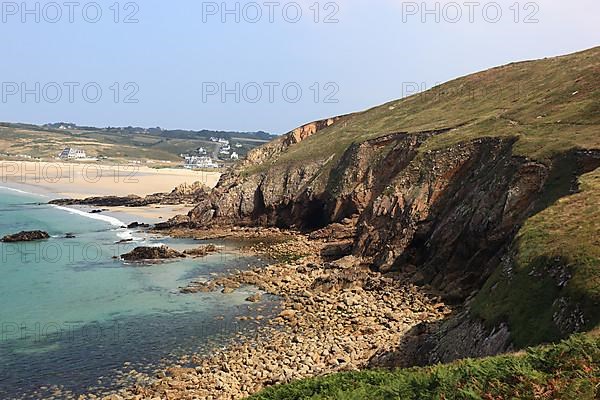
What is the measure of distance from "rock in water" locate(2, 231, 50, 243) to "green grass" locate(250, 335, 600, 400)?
57.9 metres

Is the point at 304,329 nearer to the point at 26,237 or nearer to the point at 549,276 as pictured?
the point at 549,276

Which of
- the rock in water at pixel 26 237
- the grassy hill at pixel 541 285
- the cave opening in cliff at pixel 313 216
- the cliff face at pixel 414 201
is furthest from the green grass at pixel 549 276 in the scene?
the rock in water at pixel 26 237

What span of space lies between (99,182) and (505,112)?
107 m

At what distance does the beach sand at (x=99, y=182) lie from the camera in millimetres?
90744

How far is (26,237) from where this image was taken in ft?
212

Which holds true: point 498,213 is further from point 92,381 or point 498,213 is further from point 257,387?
point 92,381

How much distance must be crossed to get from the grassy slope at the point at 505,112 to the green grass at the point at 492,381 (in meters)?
25.3

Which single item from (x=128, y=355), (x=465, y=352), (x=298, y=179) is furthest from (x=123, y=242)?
(x=465, y=352)

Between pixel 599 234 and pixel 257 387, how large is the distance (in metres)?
15.9

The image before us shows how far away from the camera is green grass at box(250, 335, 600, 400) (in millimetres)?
11914

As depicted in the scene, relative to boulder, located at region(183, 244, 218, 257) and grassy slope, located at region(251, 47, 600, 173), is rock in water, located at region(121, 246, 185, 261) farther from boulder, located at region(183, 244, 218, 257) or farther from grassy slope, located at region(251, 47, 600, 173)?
grassy slope, located at region(251, 47, 600, 173)

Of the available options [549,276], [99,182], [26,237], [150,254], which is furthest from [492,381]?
[99,182]

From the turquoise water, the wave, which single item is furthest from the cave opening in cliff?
the wave

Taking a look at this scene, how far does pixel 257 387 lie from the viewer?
2505cm
